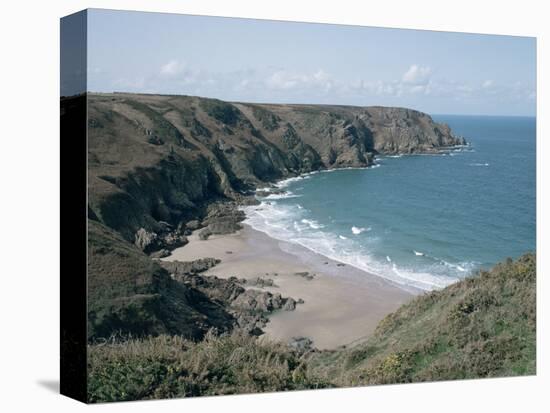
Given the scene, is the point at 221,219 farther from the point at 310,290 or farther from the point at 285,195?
the point at 310,290

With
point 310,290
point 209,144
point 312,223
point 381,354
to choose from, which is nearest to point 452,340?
point 381,354

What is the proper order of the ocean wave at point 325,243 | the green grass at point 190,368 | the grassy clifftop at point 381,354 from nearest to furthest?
the green grass at point 190,368
the grassy clifftop at point 381,354
the ocean wave at point 325,243

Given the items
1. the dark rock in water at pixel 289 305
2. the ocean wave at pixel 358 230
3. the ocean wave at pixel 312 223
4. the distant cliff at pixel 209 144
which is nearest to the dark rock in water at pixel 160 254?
the distant cliff at pixel 209 144

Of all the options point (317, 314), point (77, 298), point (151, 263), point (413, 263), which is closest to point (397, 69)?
point (413, 263)

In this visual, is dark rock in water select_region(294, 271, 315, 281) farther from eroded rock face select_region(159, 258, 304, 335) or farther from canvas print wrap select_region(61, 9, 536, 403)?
eroded rock face select_region(159, 258, 304, 335)

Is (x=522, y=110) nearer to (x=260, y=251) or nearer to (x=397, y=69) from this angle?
(x=397, y=69)

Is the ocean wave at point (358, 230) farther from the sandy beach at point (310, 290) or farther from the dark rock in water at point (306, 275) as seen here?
the dark rock in water at point (306, 275)

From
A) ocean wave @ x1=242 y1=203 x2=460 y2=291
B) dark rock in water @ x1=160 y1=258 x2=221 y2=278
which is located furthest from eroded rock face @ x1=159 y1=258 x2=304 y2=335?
ocean wave @ x1=242 y1=203 x2=460 y2=291
